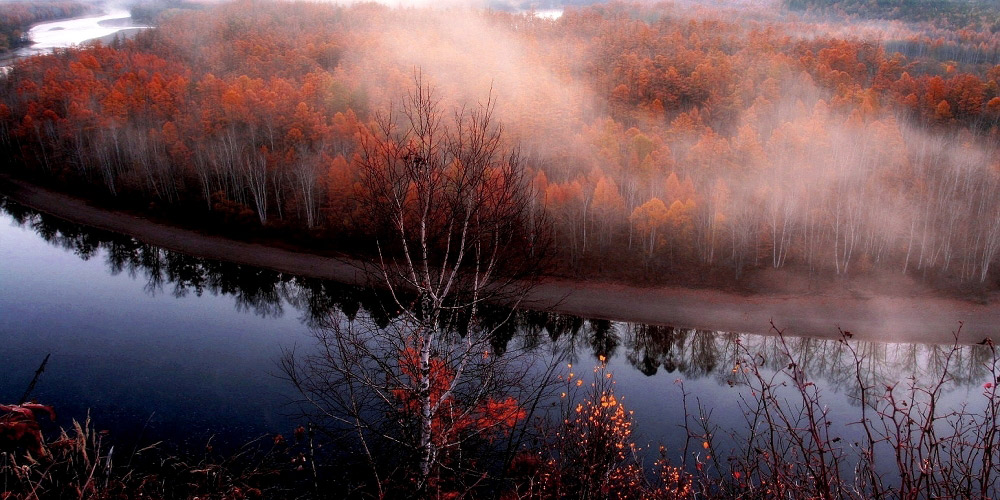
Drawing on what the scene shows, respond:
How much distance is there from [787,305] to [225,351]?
16.0m

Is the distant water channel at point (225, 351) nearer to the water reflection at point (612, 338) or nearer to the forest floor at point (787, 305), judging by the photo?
the water reflection at point (612, 338)

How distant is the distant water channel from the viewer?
1228 cm

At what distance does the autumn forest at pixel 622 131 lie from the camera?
21500mm

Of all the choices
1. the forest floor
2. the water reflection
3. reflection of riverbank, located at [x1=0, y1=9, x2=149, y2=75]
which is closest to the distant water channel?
the water reflection

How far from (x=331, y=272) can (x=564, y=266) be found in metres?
7.90

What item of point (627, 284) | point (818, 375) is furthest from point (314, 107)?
point (818, 375)

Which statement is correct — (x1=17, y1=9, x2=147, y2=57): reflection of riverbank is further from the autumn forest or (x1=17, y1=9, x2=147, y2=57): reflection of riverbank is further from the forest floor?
the forest floor

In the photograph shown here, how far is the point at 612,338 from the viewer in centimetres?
1712

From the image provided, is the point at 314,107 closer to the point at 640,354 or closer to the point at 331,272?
the point at 331,272

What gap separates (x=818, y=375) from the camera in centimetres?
1517

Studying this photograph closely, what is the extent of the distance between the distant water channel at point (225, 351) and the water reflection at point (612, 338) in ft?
0.20

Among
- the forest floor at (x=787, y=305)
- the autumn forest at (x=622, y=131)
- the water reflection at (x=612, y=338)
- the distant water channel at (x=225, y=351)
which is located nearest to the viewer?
the distant water channel at (x=225, y=351)

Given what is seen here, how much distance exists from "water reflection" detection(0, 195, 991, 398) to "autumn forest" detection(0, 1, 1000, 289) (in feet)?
9.50

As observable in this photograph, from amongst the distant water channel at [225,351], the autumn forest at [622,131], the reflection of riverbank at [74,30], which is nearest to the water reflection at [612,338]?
the distant water channel at [225,351]
